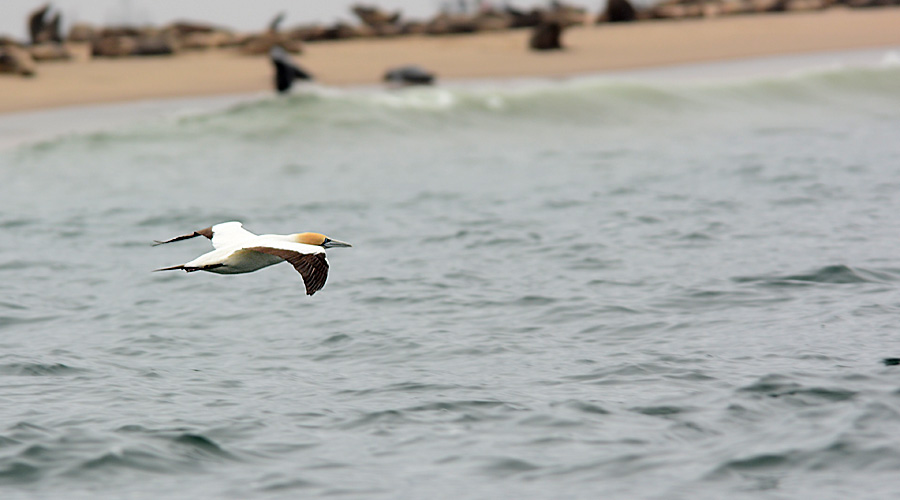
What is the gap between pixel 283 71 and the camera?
24.5 metres


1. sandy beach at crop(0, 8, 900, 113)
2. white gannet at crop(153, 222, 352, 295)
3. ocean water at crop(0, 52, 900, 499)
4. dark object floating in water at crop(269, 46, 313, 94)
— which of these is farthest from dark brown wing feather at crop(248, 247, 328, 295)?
dark object floating in water at crop(269, 46, 313, 94)

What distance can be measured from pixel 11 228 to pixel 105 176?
13.1 feet

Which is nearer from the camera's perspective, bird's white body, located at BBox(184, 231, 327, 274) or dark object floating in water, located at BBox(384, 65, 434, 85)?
bird's white body, located at BBox(184, 231, 327, 274)

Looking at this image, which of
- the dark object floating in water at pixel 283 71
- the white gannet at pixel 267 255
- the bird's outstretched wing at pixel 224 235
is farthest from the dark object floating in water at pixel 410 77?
the white gannet at pixel 267 255

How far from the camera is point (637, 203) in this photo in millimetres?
14328

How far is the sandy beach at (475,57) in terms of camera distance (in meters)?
25.0

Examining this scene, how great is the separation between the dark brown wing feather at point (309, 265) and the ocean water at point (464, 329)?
3.13 ft

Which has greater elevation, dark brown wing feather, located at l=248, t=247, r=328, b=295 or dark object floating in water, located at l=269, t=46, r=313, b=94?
dark object floating in water, located at l=269, t=46, r=313, b=94

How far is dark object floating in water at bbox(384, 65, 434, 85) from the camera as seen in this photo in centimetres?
2536

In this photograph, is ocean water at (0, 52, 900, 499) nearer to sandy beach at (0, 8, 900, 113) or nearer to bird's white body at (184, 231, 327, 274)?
bird's white body at (184, 231, 327, 274)

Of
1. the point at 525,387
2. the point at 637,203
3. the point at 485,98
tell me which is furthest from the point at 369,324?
the point at 485,98

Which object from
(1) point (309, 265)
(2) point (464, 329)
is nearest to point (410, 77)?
(2) point (464, 329)

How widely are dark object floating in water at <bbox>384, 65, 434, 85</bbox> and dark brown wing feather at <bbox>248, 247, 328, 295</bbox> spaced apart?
1888 centimetres

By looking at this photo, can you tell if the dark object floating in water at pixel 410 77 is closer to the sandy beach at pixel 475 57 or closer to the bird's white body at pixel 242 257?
the sandy beach at pixel 475 57
